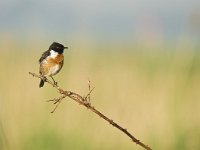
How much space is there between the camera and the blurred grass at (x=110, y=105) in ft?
13.0

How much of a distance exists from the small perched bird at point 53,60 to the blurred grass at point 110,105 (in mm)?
300

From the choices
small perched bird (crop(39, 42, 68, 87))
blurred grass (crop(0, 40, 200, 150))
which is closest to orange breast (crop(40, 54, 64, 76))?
small perched bird (crop(39, 42, 68, 87))

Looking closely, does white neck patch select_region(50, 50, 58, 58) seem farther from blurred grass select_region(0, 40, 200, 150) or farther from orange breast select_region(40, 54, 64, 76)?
blurred grass select_region(0, 40, 200, 150)

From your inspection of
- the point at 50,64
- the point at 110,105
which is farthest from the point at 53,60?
the point at 110,105

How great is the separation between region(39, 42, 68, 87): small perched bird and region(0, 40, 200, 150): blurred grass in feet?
0.98

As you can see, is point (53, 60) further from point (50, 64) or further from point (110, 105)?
point (110, 105)

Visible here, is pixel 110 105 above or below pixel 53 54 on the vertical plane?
above

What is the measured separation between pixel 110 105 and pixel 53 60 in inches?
45.9

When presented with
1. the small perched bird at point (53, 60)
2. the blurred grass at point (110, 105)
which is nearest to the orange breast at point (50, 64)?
the small perched bird at point (53, 60)

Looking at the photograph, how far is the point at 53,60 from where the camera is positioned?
11.3ft

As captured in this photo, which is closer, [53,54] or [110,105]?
[53,54]

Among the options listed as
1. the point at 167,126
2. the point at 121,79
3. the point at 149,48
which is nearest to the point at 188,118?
the point at 167,126

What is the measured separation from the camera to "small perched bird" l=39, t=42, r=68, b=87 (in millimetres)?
3332

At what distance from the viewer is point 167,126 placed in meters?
4.14
